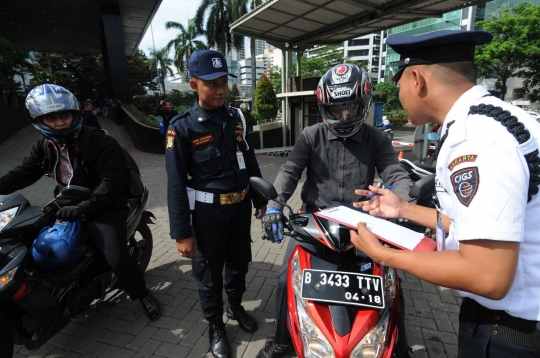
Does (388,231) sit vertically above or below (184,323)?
above

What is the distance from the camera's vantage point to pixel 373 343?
1.40 m

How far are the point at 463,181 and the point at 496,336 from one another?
0.65 m

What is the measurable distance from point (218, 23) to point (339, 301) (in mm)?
32236

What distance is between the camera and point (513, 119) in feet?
3.02

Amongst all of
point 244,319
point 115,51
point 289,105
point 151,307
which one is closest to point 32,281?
point 151,307

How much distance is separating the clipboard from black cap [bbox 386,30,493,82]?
678mm

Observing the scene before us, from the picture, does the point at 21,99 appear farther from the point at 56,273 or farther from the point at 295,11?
the point at 56,273

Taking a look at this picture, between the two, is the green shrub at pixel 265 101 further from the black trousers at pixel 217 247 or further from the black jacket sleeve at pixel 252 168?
the black trousers at pixel 217 247

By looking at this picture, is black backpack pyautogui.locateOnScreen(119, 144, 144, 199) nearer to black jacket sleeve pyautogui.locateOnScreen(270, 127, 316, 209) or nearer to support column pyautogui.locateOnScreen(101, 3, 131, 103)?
black jacket sleeve pyautogui.locateOnScreen(270, 127, 316, 209)

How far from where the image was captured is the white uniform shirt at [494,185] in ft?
2.74

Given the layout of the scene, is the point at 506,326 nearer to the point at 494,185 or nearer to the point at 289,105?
the point at 494,185

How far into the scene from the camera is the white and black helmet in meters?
2.04

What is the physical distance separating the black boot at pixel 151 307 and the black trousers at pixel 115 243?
25 centimetres

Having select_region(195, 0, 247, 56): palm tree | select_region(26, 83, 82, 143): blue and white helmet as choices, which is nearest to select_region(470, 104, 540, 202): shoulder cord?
select_region(26, 83, 82, 143): blue and white helmet
